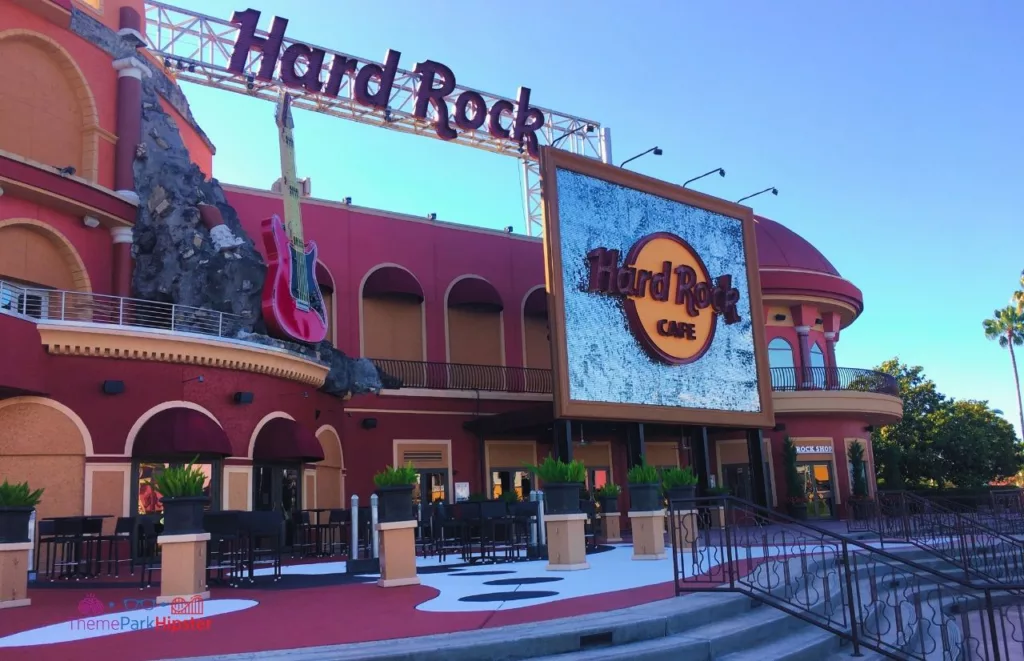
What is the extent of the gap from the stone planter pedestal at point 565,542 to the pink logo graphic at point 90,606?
585 cm

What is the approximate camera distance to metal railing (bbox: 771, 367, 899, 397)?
106 feet

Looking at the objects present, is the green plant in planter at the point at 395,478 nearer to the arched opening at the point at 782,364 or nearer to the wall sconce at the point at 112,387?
the wall sconce at the point at 112,387

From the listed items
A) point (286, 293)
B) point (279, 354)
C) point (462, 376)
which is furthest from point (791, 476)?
point (279, 354)

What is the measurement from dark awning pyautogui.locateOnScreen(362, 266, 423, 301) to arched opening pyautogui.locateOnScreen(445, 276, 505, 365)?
1564mm

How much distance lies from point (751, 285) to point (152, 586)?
21311 millimetres

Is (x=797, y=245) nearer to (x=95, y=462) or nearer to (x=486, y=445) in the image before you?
(x=486, y=445)

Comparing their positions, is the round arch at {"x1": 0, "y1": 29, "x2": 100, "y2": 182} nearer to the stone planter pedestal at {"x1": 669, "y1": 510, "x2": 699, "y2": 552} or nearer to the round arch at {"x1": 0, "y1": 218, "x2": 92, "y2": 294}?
the round arch at {"x1": 0, "y1": 218, "x2": 92, "y2": 294}

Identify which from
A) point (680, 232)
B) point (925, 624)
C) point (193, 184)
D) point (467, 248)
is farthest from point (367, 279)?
point (925, 624)

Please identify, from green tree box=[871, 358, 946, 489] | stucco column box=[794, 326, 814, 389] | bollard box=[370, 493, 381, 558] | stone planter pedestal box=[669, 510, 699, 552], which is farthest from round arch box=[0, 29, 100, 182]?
green tree box=[871, 358, 946, 489]

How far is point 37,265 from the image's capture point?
67.3 feet

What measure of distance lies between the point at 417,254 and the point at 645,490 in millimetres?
15337

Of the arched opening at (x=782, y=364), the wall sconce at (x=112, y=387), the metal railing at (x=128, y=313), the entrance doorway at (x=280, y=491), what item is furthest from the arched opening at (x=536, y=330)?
the wall sconce at (x=112, y=387)

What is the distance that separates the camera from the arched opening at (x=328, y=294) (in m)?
26.0

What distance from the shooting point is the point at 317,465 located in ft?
72.5
